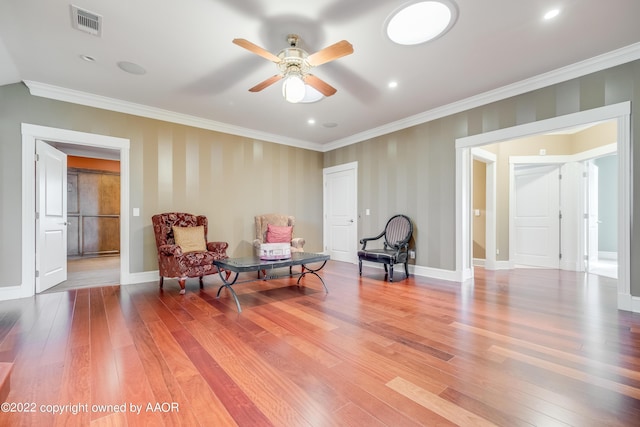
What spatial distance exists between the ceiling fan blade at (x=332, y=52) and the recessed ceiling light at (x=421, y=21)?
19.6 inches

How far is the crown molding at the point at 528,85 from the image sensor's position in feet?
9.17

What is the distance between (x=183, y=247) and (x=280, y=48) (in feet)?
9.29

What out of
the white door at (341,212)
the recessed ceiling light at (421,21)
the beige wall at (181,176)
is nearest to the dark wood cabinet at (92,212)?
the beige wall at (181,176)

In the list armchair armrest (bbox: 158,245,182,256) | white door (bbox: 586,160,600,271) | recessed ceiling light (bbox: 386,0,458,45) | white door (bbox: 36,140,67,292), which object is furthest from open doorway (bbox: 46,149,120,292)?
white door (bbox: 586,160,600,271)

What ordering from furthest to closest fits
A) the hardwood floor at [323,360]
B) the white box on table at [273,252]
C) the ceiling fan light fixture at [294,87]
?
the white box on table at [273,252]
the ceiling fan light fixture at [294,87]
the hardwood floor at [323,360]

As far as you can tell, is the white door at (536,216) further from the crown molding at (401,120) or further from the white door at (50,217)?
the white door at (50,217)

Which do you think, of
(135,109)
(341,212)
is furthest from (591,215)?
(135,109)

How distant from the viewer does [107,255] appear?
23.0 feet

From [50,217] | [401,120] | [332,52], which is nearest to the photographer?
[332,52]

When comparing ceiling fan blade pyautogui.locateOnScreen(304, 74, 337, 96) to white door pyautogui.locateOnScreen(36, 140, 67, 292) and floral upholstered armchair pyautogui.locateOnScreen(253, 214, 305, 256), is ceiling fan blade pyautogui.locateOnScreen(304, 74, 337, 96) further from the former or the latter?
white door pyautogui.locateOnScreen(36, 140, 67, 292)

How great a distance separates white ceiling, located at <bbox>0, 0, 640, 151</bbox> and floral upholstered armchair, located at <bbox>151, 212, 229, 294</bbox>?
1.72 metres

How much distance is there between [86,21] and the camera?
2340 millimetres

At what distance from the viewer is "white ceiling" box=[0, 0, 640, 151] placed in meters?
2.22

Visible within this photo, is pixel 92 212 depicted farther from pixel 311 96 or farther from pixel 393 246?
pixel 393 246
